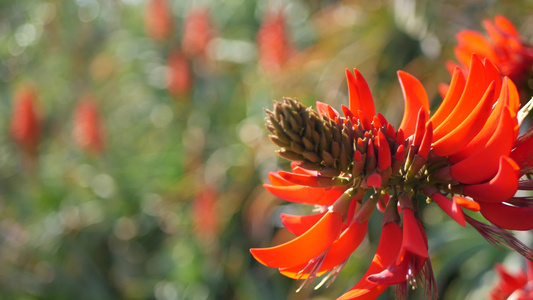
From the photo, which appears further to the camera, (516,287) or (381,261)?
(516,287)

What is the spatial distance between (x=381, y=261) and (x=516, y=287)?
0.25 meters

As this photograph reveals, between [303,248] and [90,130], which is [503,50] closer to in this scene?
[303,248]

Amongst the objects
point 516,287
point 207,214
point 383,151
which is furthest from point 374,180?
point 207,214

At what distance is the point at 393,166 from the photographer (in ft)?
1.90

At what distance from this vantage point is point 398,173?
596mm

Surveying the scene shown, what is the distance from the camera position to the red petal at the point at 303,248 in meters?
0.55

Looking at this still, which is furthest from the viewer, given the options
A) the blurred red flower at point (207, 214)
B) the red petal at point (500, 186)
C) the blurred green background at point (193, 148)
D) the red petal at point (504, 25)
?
the blurred red flower at point (207, 214)

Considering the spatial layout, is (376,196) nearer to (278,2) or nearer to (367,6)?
(367,6)

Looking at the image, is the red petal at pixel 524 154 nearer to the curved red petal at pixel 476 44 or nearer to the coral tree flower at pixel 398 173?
the coral tree flower at pixel 398 173

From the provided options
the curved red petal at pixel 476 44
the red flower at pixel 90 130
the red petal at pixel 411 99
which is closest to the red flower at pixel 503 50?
the curved red petal at pixel 476 44

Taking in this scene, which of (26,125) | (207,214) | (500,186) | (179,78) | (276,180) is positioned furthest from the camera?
(179,78)

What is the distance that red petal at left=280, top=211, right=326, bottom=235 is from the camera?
628 millimetres

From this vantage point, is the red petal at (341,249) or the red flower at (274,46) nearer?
the red petal at (341,249)

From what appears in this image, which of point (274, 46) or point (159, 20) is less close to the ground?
point (159, 20)
